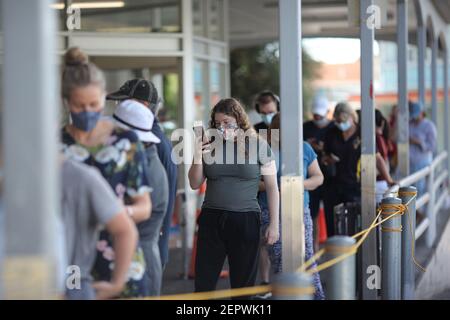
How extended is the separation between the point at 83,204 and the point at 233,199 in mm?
2149

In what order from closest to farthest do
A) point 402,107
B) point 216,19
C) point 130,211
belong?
point 130,211 → point 402,107 → point 216,19

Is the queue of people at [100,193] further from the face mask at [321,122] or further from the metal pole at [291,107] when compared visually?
the face mask at [321,122]

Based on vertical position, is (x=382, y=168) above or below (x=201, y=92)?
below

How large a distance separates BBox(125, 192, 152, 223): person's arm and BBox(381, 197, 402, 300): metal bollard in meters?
2.16

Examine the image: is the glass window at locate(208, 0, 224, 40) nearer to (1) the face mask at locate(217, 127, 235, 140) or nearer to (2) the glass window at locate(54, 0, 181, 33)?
(2) the glass window at locate(54, 0, 181, 33)

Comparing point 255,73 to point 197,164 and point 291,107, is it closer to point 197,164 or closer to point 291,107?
point 197,164

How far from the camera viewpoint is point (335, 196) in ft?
29.7

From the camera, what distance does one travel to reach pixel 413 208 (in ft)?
22.8

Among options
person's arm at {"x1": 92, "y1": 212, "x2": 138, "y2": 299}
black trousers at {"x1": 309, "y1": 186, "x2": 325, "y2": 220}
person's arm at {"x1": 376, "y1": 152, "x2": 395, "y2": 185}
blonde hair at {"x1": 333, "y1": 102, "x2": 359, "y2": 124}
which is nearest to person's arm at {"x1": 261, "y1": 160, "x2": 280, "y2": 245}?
person's arm at {"x1": 92, "y1": 212, "x2": 138, "y2": 299}

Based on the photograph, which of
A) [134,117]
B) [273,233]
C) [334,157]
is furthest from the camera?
[334,157]

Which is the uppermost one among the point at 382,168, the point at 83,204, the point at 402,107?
the point at 402,107

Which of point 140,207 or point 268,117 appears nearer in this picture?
point 140,207

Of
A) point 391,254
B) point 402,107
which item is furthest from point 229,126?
point 402,107

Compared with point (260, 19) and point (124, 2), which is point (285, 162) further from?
point (260, 19)
